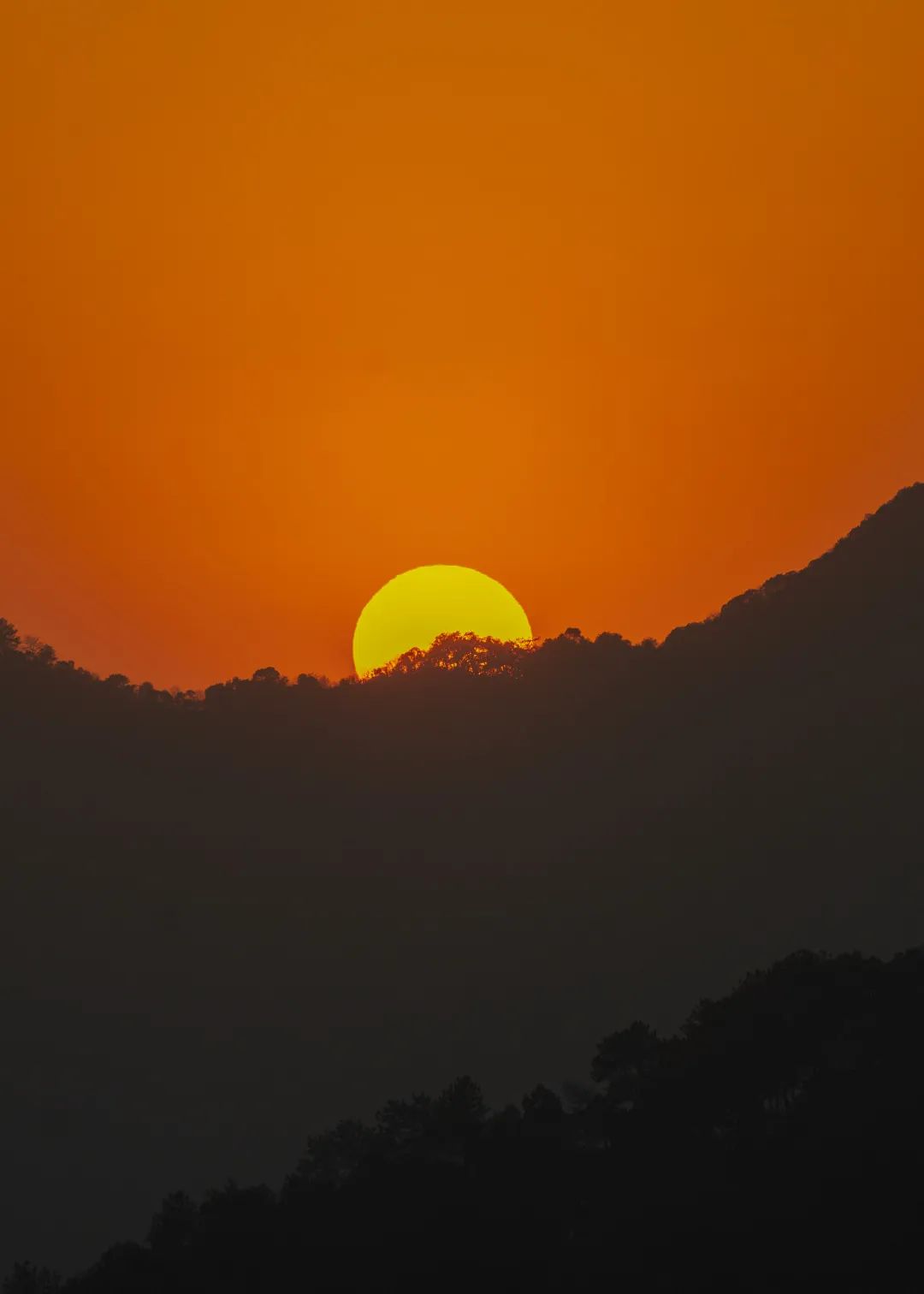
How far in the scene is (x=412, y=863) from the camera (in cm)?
11731

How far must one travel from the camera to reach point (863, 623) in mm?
116875

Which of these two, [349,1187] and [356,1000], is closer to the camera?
[349,1187]

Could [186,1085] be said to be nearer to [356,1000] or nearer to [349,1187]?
[356,1000]

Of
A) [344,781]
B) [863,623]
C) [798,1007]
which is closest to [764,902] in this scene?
[863,623]

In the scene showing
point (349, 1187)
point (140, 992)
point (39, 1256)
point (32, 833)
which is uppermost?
point (32, 833)

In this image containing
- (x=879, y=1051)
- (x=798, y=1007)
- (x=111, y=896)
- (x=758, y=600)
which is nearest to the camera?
(x=879, y=1051)

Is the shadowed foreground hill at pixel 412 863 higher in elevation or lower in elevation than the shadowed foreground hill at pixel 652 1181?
higher

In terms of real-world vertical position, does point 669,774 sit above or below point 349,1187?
above

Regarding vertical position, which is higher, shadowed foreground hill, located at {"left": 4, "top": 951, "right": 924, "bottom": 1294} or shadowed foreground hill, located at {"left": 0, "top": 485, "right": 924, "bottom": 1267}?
shadowed foreground hill, located at {"left": 0, "top": 485, "right": 924, "bottom": 1267}

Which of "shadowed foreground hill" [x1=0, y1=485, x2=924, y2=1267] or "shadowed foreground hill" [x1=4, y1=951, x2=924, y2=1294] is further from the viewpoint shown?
"shadowed foreground hill" [x1=0, y1=485, x2=924, y2=1267]

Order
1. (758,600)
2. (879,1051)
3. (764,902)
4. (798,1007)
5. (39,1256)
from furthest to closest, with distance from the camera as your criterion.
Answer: (758,600), (764,902), (39,1256), (798,1007), (879,1051)

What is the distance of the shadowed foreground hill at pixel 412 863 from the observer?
3866 inches

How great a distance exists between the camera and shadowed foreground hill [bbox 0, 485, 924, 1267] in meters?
98.2

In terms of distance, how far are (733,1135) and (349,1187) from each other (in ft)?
32.5
